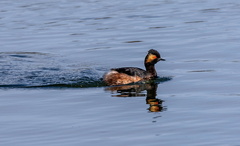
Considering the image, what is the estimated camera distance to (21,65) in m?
18.6

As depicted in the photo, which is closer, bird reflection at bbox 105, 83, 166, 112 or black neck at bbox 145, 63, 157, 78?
bird reflection at bbox 105, 83, 166, 112

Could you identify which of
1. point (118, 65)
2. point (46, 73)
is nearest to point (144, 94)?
point (46, 73)

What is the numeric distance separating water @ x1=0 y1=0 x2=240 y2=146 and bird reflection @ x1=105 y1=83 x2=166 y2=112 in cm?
2

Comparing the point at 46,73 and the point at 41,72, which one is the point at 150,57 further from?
the point at 41,72

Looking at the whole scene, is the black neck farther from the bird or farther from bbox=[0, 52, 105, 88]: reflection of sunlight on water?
bbox=[0, 52, 105, 88]: reflection of sunlight on water

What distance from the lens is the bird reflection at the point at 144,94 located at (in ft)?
42.2

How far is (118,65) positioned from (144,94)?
3774mm

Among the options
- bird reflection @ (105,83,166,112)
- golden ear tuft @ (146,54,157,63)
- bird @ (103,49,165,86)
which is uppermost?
golden ear tuft @ (146,54,157,63)

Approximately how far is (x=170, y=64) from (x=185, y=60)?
515mm

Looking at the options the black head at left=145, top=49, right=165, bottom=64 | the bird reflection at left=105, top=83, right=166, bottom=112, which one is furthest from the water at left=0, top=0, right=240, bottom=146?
the black head at left=145, top=49, right=165, bottom=64

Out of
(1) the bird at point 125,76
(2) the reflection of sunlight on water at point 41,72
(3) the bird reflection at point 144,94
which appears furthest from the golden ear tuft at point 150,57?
(2) the reflection of sunlight on water at point 41,72

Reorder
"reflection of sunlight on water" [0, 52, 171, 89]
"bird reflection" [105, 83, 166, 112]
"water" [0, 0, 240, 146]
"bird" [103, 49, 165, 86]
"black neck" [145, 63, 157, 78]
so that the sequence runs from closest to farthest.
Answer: "water" [0, 0, 240, 146], "bird reflection" [105, 83, 166, 112], "reflection of sunlight on water" [0, 52, 171, 89], "bird" [103, 49, 165, 86], "black neck" [145, 63, 157, 78]

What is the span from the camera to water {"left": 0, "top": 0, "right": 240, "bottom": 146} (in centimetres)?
1074

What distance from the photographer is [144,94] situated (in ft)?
47.5
